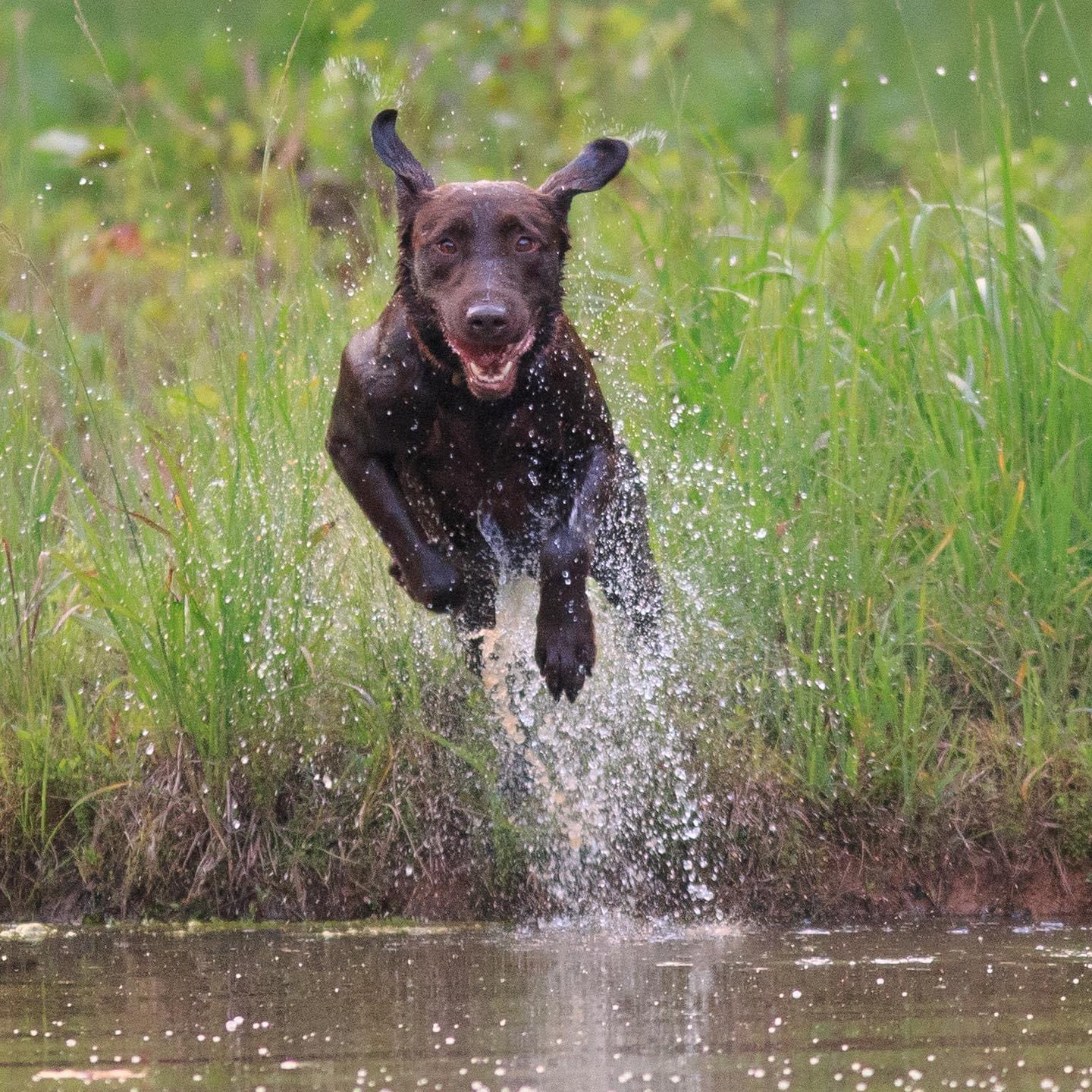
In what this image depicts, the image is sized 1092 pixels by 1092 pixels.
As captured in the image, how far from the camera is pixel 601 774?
5.09 metres

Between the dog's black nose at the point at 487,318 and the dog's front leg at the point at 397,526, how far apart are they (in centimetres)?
Answer: 55

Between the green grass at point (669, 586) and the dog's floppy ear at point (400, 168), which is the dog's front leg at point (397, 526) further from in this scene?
the dog's floppy ear at point (400, 168)

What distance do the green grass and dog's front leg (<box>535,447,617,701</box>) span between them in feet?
1.49

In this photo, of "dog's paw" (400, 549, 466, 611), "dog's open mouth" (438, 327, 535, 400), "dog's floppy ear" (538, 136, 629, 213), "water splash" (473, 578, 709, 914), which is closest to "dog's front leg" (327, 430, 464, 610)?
"dog's paw" (400, 549, 466, 611)

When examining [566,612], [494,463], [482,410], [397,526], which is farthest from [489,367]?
[566,612]

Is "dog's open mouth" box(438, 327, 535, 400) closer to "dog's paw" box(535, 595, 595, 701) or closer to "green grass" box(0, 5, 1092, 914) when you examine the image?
"dog's paw" box(535, 595, 595, 701)

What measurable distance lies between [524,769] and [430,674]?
39cm

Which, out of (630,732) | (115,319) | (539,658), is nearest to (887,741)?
(630,732)

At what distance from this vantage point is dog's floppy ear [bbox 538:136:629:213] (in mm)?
4973

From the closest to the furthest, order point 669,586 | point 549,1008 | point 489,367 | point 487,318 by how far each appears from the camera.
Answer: point 549,1008 < point 487,318 < point 489,367 < point 669,586

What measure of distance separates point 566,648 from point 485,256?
1019mm

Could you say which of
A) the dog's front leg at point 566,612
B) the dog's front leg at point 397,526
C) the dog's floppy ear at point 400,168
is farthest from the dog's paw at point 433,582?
the dog's floppy ear at point 400,168

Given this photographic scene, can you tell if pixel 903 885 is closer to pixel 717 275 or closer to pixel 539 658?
pixel 539 658

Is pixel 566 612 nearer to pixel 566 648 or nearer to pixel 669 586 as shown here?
pixel 566 648
